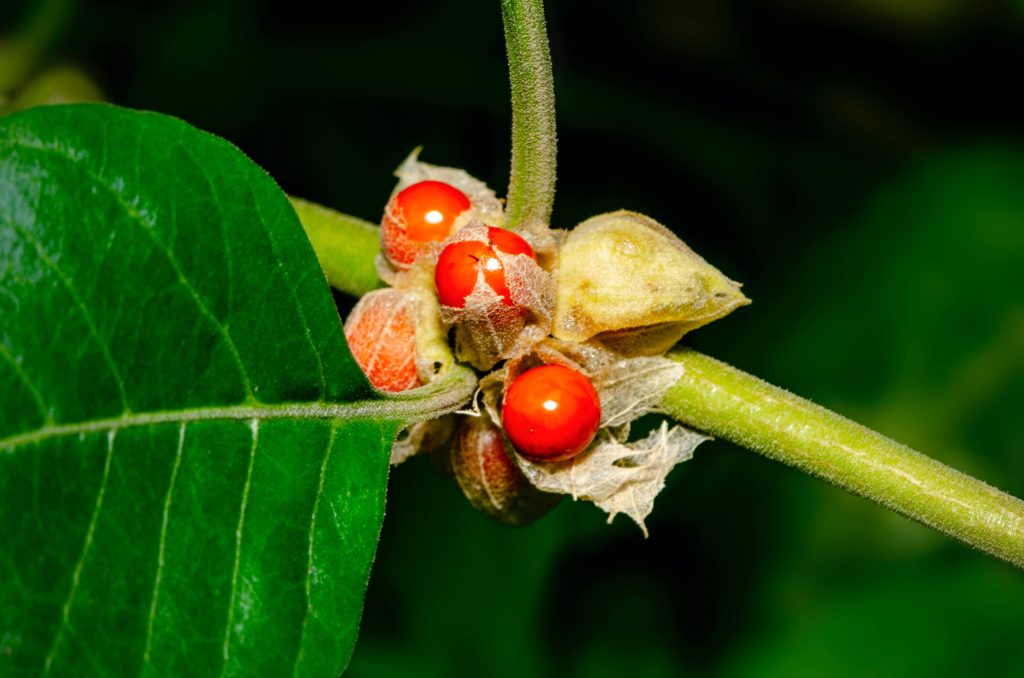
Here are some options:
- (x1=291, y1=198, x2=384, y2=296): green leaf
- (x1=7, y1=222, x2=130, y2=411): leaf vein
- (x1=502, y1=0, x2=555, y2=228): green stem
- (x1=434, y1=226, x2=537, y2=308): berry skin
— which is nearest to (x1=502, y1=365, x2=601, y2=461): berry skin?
(x1=434, y1=226, x2=537, y2=308): berry skin

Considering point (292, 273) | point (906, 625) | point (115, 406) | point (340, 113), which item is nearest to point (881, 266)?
point (906, 625)

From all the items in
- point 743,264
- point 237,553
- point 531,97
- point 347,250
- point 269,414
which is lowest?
point 743,264

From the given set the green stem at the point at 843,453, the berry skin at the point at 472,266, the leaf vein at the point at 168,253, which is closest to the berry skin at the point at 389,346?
the berry skin at the point at 472,266

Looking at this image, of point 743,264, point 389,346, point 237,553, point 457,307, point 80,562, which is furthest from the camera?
point 743,264

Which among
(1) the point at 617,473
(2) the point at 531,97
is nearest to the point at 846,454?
(1) the point at 617,473

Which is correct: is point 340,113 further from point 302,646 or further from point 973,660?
point 973,660

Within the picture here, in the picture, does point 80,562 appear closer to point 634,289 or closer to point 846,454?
point 634,289

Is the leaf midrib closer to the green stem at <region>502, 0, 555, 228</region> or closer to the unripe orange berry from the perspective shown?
the unripe orange berry

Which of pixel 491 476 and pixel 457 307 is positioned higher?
pixel 457 307
